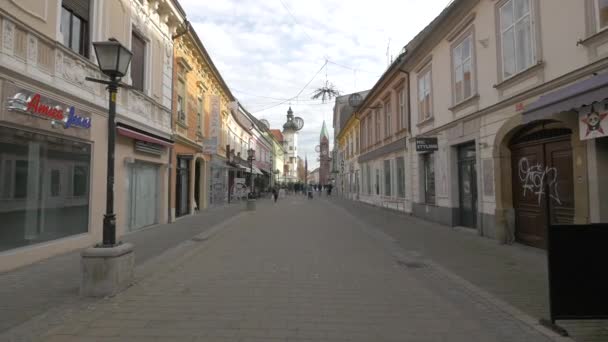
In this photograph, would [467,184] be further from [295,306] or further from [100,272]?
[100,272]

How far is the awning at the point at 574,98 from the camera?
547cm

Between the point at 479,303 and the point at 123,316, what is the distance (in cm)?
439

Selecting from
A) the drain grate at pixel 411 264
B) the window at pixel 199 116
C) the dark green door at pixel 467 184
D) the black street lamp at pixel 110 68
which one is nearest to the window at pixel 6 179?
the black street lamp at pixel 110 68

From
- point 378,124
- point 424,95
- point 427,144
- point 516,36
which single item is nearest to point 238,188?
point 378,124

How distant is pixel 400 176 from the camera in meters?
19.1

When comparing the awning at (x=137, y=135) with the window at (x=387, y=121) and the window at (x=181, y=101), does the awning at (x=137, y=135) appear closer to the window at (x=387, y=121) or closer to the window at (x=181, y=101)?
the window at (x=181, y=101)

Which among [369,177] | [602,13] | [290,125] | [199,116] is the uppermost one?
[290,125]

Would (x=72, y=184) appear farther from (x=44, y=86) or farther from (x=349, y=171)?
(x=349, y=171)

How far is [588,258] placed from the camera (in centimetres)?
389

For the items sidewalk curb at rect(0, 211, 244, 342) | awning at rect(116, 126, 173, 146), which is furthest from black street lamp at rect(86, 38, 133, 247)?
awning at rect(116, 126, 173, 146)

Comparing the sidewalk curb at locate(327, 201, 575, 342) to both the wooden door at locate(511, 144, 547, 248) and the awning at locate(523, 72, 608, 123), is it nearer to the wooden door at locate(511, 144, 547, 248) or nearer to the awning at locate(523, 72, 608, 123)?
the wooden door at locate(511, 144, 547, 248)

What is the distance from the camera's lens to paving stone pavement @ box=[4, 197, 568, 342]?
386 cm

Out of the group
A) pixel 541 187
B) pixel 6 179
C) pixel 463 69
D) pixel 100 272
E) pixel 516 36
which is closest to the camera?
pixel 100 272

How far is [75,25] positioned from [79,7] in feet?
1.40
